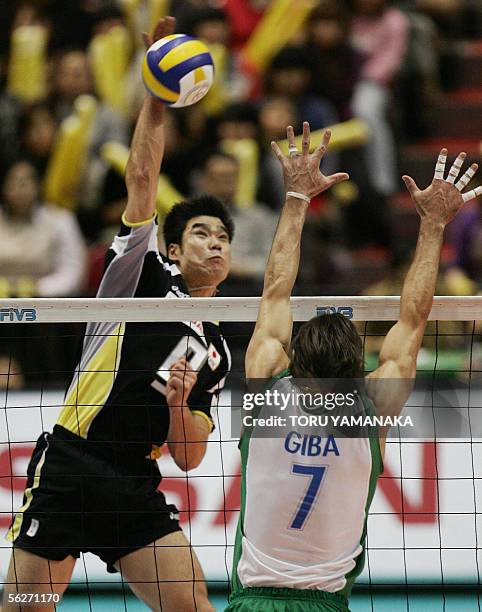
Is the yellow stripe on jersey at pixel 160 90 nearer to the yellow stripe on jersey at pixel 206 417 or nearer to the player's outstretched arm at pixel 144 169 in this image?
the player's outstretched arm at pixel 144 169

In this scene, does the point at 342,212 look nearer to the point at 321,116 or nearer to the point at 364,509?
the point at 321,116

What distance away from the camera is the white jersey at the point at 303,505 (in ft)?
15.1

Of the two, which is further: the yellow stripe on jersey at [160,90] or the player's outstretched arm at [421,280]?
the yellow stripe on jersey at [160,90]

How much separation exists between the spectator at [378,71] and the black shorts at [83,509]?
626 centimetres

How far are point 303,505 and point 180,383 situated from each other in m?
1.17

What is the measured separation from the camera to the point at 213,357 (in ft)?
19.6

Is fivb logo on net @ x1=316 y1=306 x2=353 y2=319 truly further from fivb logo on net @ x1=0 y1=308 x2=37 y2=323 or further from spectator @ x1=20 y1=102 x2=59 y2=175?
spectator @ x1=20 y1=102 x2=59 y2=175

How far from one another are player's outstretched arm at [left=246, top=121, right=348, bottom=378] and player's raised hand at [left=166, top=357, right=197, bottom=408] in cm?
83

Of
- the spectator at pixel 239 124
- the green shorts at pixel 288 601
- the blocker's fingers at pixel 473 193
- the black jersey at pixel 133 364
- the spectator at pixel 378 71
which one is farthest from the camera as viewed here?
the spectator at pixel 378 71

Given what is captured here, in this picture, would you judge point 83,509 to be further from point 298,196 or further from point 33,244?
point 33,244

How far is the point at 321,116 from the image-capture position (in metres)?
11.3

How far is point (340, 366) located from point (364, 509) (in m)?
0.58

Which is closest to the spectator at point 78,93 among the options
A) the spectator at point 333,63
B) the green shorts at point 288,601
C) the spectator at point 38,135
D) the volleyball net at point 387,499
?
the spectator at point 38,135

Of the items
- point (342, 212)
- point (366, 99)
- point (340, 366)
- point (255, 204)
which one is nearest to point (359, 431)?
point (340, 366)
